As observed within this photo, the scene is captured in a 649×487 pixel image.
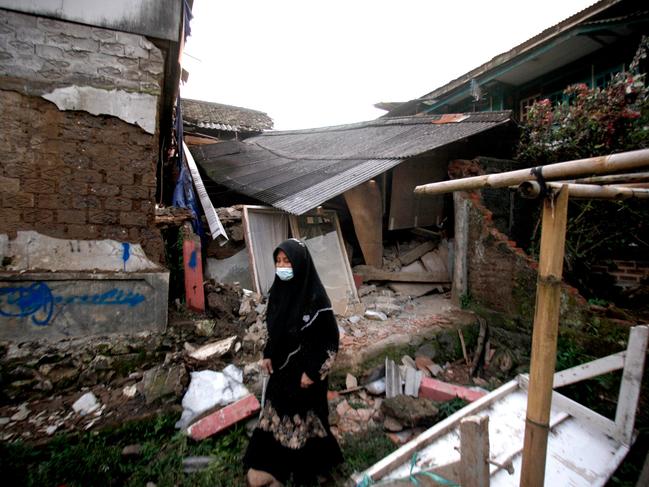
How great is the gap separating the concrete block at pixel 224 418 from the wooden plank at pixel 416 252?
4.02 m

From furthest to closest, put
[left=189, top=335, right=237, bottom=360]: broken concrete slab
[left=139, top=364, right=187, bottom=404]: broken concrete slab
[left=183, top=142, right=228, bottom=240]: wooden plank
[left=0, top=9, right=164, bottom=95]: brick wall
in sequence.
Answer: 1. [left=183, top=142, right=228, bottom=240]: wooden plank
2. [left=189, top=335, right=237, bottom=360]: broken concrete slab
3. [left=139, top=364, right=187, bottom=404]: broken concrete slab
4. [left=0, top=9, right=164, bottom=95]: brick wall

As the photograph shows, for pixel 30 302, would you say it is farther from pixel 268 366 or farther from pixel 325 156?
pixel 325 156

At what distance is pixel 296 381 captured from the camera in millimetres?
2355

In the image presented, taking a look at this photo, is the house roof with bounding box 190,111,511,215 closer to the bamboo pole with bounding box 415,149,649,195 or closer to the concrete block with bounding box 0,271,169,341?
the concrete block with bounding box 0,271,169,341

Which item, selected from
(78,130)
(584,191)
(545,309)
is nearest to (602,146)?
(584,191)

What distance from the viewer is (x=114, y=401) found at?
291cm

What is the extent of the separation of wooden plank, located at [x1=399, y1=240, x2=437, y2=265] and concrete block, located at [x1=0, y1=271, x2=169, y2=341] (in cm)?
428

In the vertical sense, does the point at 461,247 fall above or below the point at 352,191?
below

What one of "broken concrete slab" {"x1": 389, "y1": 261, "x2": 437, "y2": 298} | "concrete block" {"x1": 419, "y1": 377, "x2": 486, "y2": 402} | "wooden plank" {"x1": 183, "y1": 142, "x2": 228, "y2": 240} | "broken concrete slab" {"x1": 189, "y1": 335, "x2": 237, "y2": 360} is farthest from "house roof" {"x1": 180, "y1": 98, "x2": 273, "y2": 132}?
"concrete block" {"x1": 419, "y1": 377, "x2": 486, "y2": 402}

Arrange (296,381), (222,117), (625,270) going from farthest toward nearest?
1. (222,117)
2. (625,270)
3. (296,381)

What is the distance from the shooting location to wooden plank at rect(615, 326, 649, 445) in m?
2.57

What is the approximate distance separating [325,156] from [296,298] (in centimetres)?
524

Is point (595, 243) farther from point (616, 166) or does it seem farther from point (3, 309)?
point (3, 309)

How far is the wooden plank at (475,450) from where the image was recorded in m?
1.43
